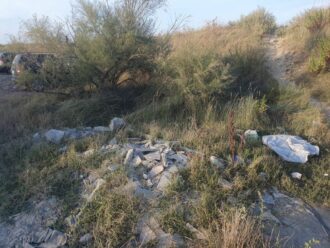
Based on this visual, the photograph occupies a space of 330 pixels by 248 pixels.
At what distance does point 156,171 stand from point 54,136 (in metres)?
2.64

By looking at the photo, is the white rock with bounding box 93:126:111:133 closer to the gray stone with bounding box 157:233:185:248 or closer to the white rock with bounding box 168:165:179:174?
the white rock with bounding box 168:165:179:174

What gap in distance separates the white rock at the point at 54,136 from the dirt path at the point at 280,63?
5490 mm

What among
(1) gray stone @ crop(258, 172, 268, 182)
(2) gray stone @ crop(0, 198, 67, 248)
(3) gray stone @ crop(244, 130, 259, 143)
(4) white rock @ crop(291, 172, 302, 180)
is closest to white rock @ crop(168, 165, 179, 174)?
(1) gray stone @ crop(258, 172, 268, 182)

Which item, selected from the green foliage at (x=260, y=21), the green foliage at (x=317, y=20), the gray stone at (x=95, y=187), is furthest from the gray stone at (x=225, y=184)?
the green foliage at (x=260, y=21)

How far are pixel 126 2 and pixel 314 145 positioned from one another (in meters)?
7.08

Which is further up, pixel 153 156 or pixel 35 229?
pixel 153 156

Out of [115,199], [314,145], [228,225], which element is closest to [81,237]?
[115,199]

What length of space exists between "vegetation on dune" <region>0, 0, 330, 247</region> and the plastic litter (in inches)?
5.0

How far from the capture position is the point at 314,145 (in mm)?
6395

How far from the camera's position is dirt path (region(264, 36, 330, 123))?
380 inches

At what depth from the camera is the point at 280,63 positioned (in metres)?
11.0

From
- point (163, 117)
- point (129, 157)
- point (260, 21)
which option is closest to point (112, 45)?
point (163, 117)

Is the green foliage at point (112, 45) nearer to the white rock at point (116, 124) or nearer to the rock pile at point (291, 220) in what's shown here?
the white rock at point (116, 124)

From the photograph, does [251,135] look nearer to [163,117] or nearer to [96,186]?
[163,117]
